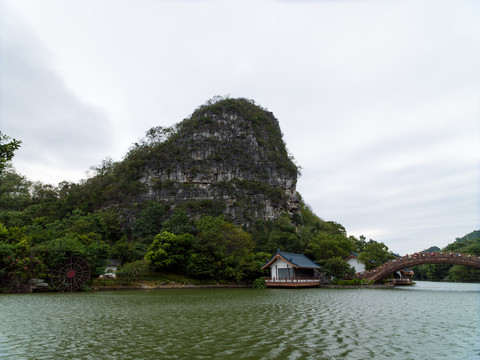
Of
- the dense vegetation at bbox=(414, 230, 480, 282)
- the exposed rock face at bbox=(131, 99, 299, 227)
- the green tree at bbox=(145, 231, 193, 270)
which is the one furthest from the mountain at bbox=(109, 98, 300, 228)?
the dense vegetation at bbox=(414, 230, 480, 282)

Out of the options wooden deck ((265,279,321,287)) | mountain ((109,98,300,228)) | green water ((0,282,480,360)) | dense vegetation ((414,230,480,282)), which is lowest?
green water ((0,282,480,360))

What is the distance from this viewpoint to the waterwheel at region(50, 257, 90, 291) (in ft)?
88.1

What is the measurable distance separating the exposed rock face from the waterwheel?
27224 millimetres

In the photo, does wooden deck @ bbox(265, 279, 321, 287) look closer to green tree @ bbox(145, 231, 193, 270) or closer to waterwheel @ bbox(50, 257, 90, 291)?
green tree @ bbox(145, 231, 193, 270)

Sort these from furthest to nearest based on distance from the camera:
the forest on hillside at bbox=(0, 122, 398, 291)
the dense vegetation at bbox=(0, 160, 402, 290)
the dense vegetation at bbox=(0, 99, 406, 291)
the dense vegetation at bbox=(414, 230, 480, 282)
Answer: the dense vegetation at bbox=(414, 230, 480, 282) < the dense vegetation at bbox=(0, 99, 406, 291) < the forest on hillside at bbox=(0, 122, 398, 291) < the dense vegetation at bbox=(0, 160, 402, 290)

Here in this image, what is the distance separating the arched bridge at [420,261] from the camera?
2703 centimetres

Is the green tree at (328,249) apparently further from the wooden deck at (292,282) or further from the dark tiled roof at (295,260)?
the wooden deck at (292,282)

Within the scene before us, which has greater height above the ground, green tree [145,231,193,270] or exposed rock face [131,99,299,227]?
exposed rock face [131,99,299,227]

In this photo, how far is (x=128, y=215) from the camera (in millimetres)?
54406

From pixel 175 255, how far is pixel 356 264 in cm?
2282

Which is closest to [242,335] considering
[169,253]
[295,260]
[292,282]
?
[292,282]

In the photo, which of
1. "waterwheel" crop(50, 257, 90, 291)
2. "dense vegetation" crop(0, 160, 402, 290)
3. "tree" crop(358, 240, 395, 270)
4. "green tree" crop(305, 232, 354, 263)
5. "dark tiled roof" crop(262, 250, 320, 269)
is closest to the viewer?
"waterwheel" crop(50, 257, 90, 291)

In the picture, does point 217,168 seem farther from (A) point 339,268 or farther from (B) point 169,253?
(A) point 339,268

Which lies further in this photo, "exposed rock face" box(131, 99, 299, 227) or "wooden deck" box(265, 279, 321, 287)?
"exposed rock face" box(131, 99, 299, 227)
